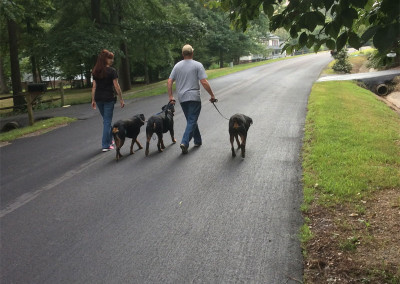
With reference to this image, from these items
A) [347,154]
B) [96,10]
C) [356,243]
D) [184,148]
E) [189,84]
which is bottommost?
[356,243]

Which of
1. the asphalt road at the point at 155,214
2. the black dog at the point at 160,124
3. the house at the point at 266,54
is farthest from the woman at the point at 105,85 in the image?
the house at the point at 266,54

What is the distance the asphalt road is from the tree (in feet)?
6.66

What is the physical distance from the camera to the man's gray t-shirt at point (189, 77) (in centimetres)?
713

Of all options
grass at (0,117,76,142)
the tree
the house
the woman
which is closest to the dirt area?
the tree

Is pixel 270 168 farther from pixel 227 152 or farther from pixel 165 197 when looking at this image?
pixel 165 197

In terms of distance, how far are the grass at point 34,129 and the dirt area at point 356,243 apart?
9.46 m

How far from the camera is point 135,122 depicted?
738cm

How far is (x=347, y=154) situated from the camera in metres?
6.34

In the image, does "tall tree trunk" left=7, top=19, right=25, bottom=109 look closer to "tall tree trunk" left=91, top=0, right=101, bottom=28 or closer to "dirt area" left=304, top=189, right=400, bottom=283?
"tall tree trunk" left=91, top=0, right=101, bottom=28

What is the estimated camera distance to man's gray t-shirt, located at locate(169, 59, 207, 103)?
7129mm

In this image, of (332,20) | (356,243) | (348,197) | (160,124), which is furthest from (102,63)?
(356,243)

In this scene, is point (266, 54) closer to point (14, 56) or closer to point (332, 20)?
point (14, 56)

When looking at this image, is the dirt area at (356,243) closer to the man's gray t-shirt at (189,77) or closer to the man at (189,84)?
the man at (189,84)

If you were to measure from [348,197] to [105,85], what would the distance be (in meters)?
5.47
